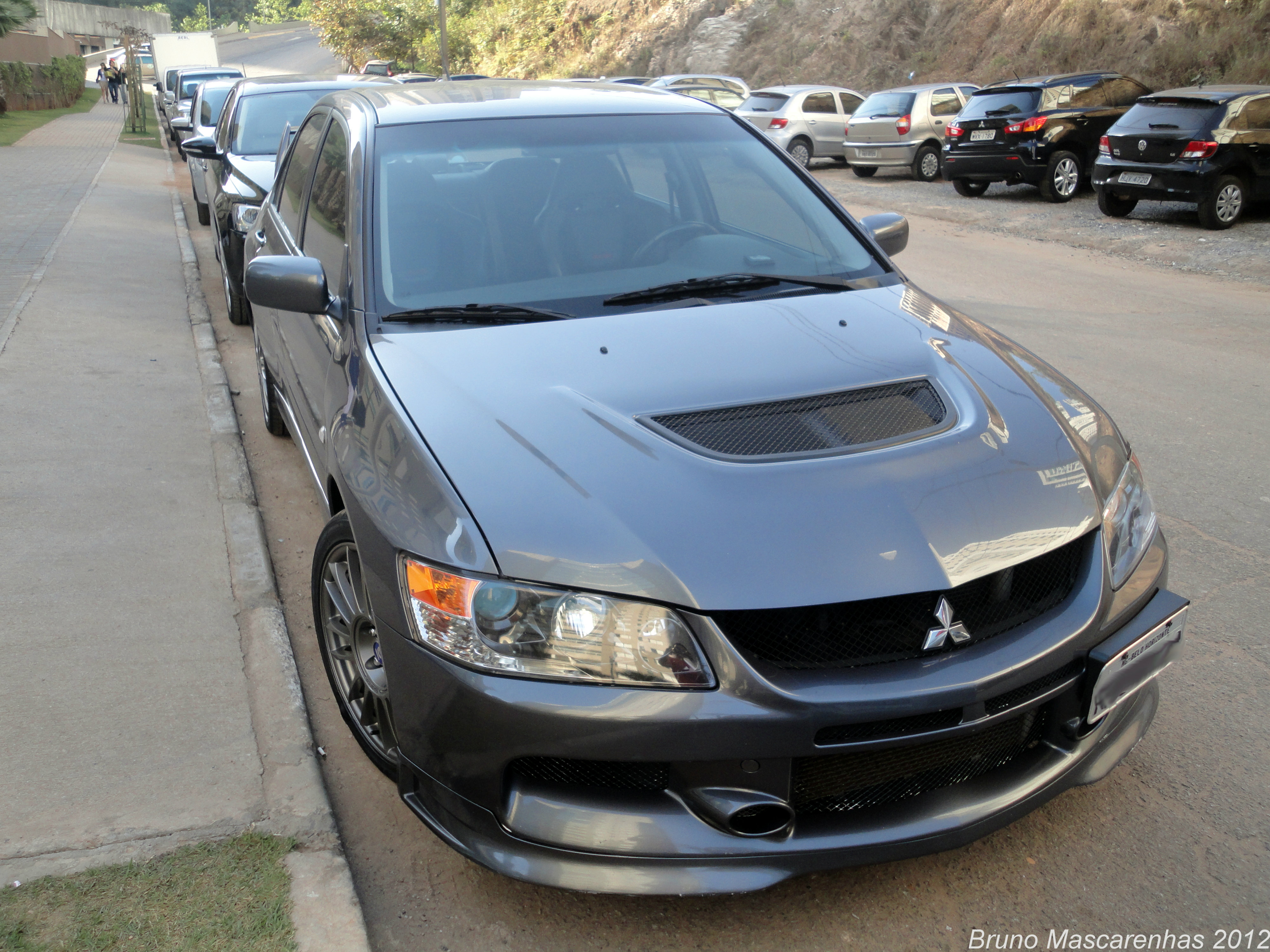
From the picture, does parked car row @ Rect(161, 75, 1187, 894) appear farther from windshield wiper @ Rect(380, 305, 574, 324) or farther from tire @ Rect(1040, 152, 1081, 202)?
tire @ Rect(1040, 152, 1081, 202)

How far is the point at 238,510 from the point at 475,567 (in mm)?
3019

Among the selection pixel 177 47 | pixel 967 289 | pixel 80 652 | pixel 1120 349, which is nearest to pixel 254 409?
pixel 80 652

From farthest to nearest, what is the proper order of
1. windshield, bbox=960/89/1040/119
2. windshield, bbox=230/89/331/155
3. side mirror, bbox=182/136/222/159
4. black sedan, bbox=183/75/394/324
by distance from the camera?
windshield, bbox=960/89/1040/119
side mirror, bbox=182/136/222/159
windshield, bbox=230/89/331/155
black sedan, bbox=183/75/394/324

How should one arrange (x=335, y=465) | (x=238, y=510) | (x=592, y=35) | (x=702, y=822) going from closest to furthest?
(x=702, y=822), (x=335, y=465), (x=238, y=510), (x=592, y=35)

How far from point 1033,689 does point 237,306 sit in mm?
7586

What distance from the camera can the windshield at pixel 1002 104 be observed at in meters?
15.8

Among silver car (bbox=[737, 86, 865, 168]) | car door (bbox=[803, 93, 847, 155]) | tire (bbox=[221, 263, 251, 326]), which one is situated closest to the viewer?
tire (bbox=[221, 263, 251, 326])

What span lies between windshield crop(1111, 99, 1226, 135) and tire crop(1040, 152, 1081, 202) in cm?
231

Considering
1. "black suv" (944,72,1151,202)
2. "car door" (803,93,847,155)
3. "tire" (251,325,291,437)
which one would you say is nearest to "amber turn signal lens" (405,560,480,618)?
"tire" (251,325,291,437)

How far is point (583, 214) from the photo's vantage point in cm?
348

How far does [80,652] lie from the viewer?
365 cm

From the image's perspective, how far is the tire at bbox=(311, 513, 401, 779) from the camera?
2822mm

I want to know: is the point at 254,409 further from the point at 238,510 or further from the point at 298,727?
the point at 298,727

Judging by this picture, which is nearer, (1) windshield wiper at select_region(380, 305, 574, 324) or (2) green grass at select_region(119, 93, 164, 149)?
(1) windshield wiper at select_region(380, 305, 574, 324)
